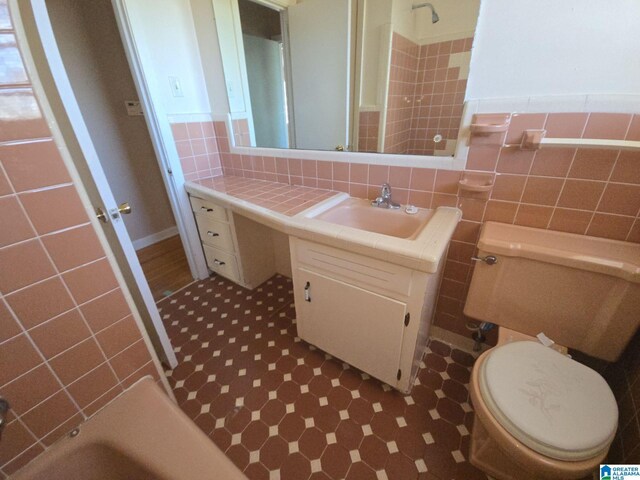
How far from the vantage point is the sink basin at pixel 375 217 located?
46.6 inches

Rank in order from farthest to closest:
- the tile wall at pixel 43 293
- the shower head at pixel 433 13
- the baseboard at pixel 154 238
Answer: the baseboard at pixel 154 238
the shower head at pixel 433 13
the tile wall at pixel 43 293

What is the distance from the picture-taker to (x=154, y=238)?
277cm

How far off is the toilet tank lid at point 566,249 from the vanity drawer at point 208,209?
1466 millimetres

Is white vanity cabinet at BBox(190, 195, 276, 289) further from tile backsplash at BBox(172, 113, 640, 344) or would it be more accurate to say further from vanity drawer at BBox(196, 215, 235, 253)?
tile backsplash at BBox(172, 113, 640, 344)

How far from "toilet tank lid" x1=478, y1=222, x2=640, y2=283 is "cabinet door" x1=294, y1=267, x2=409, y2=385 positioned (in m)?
0.44

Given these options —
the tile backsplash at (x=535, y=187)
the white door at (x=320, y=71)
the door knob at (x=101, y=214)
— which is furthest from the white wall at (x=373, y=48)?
the door knob at (x=101, y=214)

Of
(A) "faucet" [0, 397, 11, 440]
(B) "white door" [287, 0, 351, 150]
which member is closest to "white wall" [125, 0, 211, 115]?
(B) "white door" [287, 0, 351, 150]

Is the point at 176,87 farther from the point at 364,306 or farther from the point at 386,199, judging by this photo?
the point at 364,306

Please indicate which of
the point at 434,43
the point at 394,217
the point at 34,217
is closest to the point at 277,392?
the point at 394,217

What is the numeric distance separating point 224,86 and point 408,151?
1.33m

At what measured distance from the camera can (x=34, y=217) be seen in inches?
25.2

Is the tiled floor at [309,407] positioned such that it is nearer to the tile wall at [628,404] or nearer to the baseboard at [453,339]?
the baseboard at [453,339]

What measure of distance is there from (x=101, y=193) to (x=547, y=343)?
5.81 feet

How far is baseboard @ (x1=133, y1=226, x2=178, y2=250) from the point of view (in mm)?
2641
